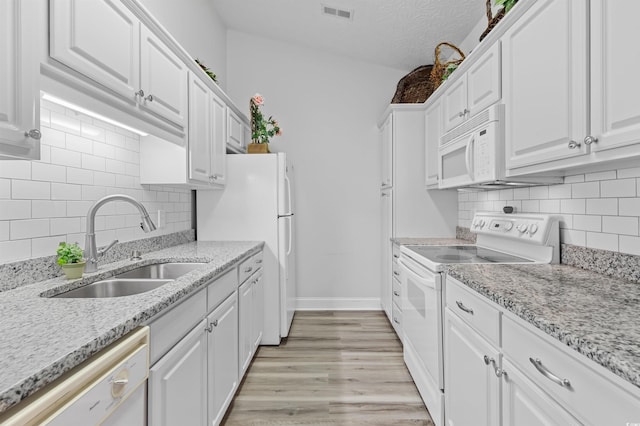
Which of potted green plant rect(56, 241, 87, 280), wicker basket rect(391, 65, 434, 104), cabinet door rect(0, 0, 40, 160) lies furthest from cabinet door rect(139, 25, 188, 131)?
wicker basket rect(391, 65, 434, 104)

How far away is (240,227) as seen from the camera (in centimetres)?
294

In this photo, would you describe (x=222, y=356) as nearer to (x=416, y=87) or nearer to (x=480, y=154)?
(x=480, y=154)

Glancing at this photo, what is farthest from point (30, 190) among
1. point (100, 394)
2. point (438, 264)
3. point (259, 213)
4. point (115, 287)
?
point (438, 264)

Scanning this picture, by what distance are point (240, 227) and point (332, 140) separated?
5.13 ft

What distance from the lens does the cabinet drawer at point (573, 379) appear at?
2.29ft

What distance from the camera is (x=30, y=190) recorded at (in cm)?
140

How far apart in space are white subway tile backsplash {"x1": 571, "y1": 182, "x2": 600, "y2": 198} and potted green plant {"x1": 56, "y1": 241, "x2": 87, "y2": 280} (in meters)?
2.34

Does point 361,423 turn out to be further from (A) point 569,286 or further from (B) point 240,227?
(B) point 240,227

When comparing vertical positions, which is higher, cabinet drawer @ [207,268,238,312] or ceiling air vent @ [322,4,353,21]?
ceiling air vent @ [322,4,353,21]

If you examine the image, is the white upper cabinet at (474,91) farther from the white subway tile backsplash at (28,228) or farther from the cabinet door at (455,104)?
the white subway tile backsplash at (28,228)

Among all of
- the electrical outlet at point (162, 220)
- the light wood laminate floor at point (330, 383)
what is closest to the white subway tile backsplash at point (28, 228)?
the electrical outlet at point (162, 220)

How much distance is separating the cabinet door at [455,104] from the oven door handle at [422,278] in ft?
3.57

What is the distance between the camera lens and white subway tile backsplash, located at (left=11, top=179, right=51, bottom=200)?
1333 millimetres

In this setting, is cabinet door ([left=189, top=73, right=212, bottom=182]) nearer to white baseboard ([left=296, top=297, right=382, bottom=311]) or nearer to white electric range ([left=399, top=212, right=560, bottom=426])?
white electric range ([left=399, top=212, right=560, bottom=426])
